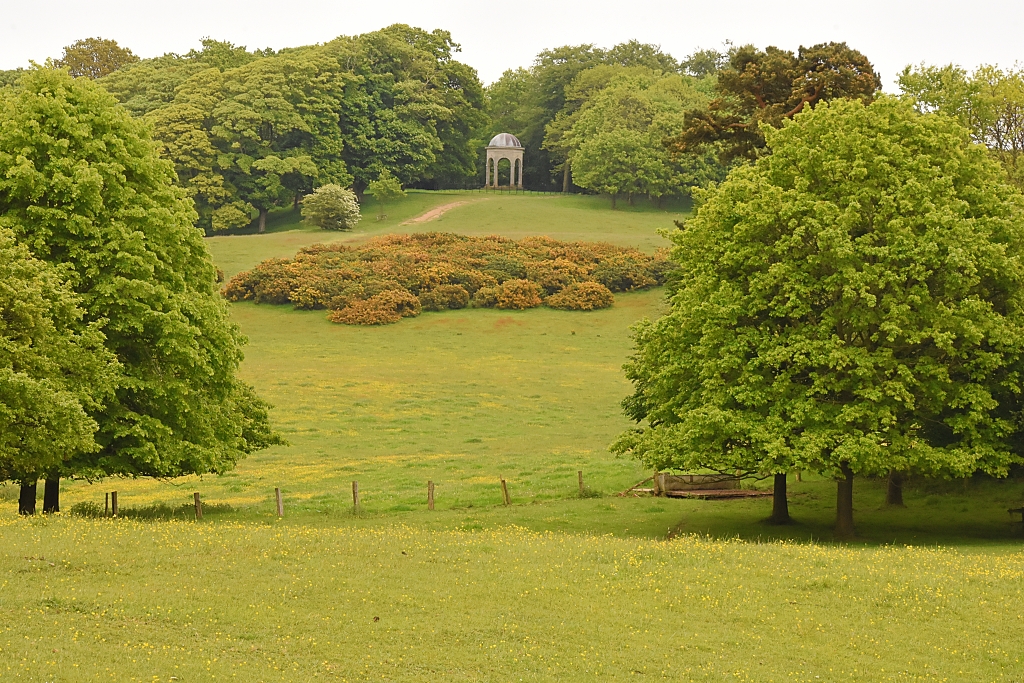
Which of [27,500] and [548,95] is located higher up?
[548,95]

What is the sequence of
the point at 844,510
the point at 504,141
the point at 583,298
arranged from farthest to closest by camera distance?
the point at 504,141
the point at 583,298
the point at 844,510

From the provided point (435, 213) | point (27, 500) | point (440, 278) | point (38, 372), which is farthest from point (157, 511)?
point (435, 213)

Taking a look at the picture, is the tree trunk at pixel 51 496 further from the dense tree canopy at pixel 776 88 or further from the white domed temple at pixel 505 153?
the white domed temple at pixel 505 153

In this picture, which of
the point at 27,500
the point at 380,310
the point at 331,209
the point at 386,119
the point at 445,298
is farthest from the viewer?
the point at 386,119

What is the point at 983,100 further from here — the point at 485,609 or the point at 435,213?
the point at 435,213

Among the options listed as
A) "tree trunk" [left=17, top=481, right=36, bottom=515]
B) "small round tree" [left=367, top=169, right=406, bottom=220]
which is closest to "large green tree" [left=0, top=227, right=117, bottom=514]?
"tree trunk" [left=17, top=481, right=36, bottom=515]

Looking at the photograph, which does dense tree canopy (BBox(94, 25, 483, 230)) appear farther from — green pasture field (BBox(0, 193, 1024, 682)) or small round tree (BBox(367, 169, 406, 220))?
green pasture field (BBox(0, 193, 1024, 682))

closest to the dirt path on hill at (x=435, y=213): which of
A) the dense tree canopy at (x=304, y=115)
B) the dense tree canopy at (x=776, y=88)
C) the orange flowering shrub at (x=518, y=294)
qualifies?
the dense tree canopy at (x=304, y=115)

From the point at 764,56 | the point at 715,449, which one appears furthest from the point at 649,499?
the point at 764,56

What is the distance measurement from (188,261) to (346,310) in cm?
4542

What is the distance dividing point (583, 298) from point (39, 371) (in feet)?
188

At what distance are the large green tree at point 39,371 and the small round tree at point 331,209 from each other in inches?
3150

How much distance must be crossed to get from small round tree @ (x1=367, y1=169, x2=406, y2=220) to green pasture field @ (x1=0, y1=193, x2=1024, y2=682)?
8006 centimetres

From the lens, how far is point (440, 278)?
8462 cm
